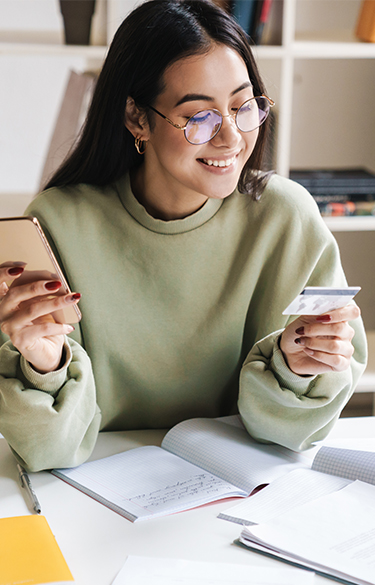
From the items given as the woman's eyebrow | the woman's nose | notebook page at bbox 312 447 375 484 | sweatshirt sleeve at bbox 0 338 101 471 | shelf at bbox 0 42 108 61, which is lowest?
notebook page at bbox 312 447 375 484

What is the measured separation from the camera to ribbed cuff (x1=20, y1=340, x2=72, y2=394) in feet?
3.23

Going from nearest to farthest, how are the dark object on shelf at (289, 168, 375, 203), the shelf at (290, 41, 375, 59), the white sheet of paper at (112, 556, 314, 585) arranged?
the white sheet of paper at (112, 556, 314, 585) < the shelf at (290, 41, 375, 59) < the dark object on shelf at (289, 168, 375, 203)

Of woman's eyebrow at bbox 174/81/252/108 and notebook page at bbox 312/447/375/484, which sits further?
woman's eyebrow at bbox 174/81/252/108

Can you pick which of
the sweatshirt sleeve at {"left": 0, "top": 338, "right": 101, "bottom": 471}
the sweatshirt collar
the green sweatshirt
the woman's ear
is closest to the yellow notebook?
the sweatshirt sleeve at {"left": 0, "top": 338, "right": 101, "bottom": 471}

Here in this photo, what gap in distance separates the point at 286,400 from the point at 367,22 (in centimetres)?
149

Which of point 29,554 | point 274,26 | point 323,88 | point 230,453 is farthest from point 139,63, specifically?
point 323,88

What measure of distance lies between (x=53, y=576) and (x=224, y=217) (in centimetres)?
75

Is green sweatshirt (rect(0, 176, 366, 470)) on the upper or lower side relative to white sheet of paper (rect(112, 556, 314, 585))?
upper

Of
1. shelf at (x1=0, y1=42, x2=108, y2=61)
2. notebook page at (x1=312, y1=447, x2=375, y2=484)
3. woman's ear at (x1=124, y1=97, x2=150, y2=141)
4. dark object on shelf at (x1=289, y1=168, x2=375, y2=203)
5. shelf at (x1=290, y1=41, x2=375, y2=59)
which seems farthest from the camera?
dark object on shelf at (x1=289, y1=168, x2=375, y2=203)

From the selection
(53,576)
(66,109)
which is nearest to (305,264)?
(53,576)

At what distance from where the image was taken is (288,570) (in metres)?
0.75

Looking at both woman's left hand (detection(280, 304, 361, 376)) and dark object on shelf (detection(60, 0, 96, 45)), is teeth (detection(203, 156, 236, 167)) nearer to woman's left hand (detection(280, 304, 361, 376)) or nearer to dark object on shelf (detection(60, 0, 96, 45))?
woman's left hand (detection(280, 304, 361, 376))

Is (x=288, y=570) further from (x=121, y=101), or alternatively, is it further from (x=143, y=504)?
(x=121, y=101)

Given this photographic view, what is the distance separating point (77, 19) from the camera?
6.25 ft
